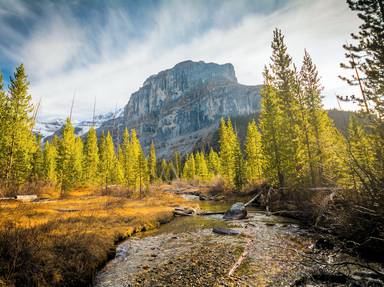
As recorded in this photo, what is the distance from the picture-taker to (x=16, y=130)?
27828 mm

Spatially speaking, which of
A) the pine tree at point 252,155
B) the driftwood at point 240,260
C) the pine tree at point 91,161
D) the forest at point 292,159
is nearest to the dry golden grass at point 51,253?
the forest at point 292,159

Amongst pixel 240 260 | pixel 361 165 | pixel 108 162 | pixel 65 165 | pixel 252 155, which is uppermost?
pixel 108 162

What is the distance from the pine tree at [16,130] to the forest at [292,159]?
0.10 m

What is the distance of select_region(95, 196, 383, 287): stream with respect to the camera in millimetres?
7387

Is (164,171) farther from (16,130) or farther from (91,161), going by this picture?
(16,130)

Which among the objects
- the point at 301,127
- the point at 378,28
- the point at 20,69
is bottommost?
the point at 301,127

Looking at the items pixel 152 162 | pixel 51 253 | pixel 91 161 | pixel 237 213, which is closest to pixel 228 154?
pixel 237 213

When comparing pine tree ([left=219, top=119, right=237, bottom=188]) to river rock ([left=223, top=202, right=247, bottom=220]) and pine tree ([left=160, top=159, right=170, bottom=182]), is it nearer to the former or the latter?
river rock ([left=223, top=202, right=247, bottom=220])

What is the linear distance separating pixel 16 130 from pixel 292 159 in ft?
113

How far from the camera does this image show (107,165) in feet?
157

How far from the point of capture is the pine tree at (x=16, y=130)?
1072 inches

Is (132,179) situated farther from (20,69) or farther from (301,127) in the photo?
(301,127)

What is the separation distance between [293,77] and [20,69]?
35.2 metres

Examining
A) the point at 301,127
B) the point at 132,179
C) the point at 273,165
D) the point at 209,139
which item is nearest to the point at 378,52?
the point at 301,127
